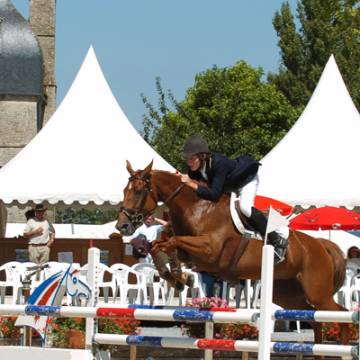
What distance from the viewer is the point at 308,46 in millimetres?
68312

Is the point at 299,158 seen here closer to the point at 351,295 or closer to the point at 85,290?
the point at 351,295

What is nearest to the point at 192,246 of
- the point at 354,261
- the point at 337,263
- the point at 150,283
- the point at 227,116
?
the point at 337,263

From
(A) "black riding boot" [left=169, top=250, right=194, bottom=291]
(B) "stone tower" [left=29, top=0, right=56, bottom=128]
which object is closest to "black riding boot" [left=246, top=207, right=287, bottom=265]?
(A) "black riding boot" [left=169, top=250, right=194, bottom=291]

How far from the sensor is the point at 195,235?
40.8 ft

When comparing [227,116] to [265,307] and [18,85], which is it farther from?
[265,307]

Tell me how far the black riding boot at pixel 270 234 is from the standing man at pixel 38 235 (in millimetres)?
9432

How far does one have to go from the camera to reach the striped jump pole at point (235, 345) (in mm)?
8484

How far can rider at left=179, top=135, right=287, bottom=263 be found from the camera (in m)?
12.4

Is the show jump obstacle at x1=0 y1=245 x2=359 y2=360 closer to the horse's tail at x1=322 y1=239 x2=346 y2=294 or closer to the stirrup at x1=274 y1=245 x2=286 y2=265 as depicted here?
the stirrup at x1=274 y1=245 x2=286 y2=265

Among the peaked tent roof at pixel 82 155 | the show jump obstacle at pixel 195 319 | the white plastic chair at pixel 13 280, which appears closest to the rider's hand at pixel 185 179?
the show jump obstacle at pixel 195 319

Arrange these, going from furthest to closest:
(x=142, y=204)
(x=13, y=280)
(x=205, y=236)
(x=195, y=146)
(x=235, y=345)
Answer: (x=13, y=280) < (x=142, y=204) < (x=195, y=146) < (x=205, y=236) < (x=235, y=345)

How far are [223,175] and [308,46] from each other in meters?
56.6

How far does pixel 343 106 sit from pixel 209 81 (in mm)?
38963

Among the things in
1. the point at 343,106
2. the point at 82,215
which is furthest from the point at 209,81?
the point at 82,215
